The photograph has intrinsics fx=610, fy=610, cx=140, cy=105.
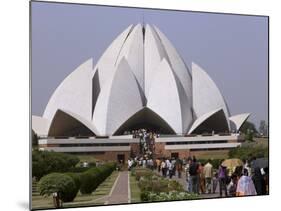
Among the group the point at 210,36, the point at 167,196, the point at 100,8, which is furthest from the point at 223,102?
the point at 100,8

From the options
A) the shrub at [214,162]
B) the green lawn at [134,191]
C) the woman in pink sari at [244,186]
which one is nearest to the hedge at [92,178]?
the green lawn at [134,191]

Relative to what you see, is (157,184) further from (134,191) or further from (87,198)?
(87,198)

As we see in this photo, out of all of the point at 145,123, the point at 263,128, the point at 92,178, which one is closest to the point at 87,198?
the point at 92,178

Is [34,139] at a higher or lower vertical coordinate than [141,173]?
higher

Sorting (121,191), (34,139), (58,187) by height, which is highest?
(34,139)

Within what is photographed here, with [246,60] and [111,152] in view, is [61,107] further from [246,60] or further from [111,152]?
[246,60]

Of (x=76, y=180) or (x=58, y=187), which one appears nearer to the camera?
(x=58, y=187)

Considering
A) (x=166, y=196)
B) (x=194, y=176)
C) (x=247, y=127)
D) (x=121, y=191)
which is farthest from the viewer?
(x=247, y=127)
